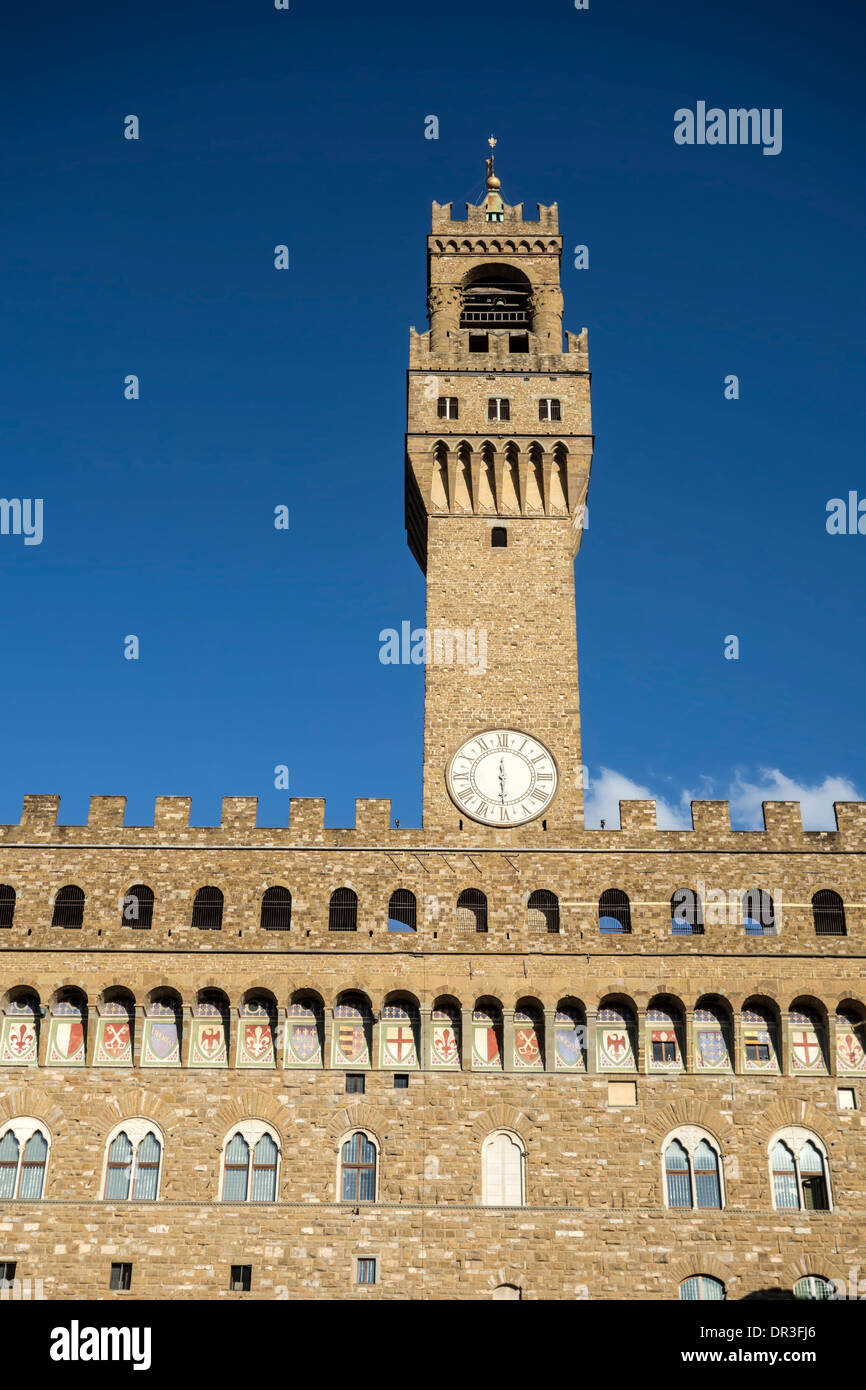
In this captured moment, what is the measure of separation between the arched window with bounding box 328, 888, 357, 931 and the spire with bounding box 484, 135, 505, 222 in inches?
997

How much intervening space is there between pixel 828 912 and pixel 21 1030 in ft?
68.7

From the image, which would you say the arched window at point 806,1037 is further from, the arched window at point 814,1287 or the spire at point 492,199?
the spire at point 492,199

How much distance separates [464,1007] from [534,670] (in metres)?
9.98

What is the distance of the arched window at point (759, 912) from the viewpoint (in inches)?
1438

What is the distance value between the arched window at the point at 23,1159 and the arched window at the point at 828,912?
2022 cm

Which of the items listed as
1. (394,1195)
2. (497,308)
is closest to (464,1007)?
(394,1195)

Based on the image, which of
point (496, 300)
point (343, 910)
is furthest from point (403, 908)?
point (496, 300)

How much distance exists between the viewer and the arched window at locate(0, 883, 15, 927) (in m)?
37.1

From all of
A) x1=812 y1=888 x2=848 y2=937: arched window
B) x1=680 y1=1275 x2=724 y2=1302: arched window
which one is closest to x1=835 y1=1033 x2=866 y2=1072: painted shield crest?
x1=812 y1=888 x2=848 y2=937: arched window

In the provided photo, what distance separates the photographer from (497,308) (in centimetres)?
4678

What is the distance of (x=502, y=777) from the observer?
127ft

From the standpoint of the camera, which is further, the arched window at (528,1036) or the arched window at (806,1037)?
the arched window at (806,1037)

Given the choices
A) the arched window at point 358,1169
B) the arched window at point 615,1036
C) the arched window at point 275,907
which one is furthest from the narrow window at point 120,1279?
the arched window at point 615,1036

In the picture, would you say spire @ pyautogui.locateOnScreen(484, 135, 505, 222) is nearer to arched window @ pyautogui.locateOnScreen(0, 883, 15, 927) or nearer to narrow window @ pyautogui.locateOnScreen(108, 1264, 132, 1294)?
arched window @ pyautogui.locateOnScreen(0, 883, 15, 927)
